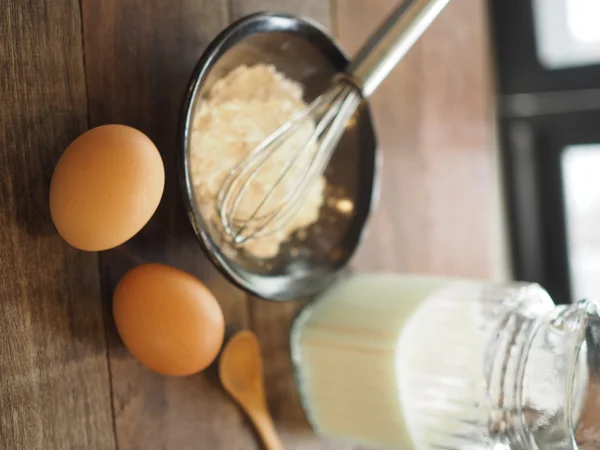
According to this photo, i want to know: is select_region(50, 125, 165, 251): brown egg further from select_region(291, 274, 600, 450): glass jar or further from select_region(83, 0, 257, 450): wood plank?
select_region(291, 274, 600, 450): glass jar

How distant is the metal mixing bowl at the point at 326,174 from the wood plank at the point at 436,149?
0.30 feet

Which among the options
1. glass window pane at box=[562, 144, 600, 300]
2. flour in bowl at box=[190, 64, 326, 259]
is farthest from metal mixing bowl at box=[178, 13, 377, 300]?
glass window pane at box=[562, 144, 600, 300]

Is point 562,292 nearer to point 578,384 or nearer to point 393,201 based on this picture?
point 393,201

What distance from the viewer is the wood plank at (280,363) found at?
23.7 inches

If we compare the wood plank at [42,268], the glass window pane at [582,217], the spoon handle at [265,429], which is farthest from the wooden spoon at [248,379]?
the glass window pane at [582,217]

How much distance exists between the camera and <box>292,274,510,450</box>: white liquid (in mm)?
564

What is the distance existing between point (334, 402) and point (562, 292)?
1.80 feet

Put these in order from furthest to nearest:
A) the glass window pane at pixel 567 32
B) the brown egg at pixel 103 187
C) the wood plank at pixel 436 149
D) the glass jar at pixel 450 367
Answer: the glass window pane at pixel 567 32, the wood plank at pixel 436 149, the glass jar at pixel 450 367, the brown egg at pixel 103 187

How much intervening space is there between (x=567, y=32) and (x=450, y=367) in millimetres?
622

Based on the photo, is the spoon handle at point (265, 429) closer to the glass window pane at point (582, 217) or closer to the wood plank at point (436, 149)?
the wood plank at point (436, 149)

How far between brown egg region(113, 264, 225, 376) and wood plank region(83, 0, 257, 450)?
0.02 metres

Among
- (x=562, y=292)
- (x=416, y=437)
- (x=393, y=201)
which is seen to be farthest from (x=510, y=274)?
(x=416, y=437)

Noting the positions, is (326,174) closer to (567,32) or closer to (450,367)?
(450,367)

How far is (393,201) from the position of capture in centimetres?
78
